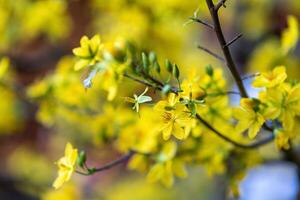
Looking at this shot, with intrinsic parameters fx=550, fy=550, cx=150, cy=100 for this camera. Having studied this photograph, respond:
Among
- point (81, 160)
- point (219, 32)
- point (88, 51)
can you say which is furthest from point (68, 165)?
point (219, 32)

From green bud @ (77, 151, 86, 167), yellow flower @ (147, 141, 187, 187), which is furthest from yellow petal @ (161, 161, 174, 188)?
green bud @ (77, 151, 86, 167)

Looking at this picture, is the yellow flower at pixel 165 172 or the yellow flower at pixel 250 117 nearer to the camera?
the yellow flower at pixel 250 117

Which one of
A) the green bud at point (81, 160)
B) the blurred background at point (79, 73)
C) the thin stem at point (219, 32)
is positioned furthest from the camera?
the blurred background at point (79, 73)

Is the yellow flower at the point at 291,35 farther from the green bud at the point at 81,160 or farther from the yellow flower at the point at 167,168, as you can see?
the green bud at the point at 81,160

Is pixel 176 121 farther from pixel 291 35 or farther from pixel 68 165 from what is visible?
pixel 291 35

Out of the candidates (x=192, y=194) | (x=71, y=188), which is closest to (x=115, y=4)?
(x=71, y=188)

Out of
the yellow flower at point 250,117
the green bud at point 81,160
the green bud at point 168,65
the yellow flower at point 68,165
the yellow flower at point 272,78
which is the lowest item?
the yellow flower at point 68,165

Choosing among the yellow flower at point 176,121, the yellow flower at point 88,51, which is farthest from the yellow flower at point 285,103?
the yellow flower at point 88,51
